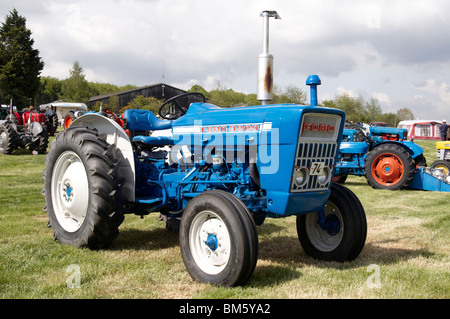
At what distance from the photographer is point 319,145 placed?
3963 millimetres

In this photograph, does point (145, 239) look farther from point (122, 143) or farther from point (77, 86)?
point (77, 86)

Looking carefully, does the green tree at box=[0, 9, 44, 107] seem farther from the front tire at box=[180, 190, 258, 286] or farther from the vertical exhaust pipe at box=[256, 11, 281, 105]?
the front tire at box=[180, 190, 258, 286]

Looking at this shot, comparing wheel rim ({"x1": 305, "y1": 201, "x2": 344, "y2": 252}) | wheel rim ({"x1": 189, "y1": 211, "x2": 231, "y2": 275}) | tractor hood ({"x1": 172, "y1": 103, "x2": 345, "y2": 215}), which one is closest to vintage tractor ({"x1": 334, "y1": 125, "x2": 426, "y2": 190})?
wheel rim ({"x1": 305, "y1": 201, "x2": 344, "y2": 252})

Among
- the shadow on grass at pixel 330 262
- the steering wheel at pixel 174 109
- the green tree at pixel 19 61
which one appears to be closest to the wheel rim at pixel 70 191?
the steering wheel at pixel 174 109

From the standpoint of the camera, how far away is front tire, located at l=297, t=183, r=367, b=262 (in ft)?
14.0

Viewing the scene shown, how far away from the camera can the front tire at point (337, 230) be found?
4277mm

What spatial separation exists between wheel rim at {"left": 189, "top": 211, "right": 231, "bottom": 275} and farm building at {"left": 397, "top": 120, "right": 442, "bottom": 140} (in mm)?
37556

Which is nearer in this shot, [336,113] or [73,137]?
[336,113]

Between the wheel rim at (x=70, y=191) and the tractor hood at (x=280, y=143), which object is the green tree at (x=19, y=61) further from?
the tractor hood at (x=280, y=143)

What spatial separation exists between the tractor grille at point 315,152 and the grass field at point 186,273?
79cm
